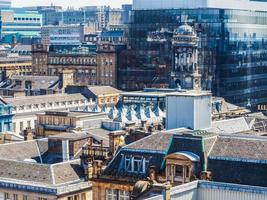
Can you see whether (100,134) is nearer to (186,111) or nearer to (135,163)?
(186,111)

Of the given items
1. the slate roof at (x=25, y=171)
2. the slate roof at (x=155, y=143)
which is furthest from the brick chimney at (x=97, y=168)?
the slate roof at (x=25, y=171)

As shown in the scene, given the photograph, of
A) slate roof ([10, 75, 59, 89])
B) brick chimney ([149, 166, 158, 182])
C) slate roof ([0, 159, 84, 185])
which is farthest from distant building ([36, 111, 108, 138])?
slate roof ([10, 75, 59, 89])

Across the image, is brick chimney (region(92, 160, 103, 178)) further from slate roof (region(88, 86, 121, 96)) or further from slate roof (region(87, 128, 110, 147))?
slate roof (region(88, 86, 121, 96))

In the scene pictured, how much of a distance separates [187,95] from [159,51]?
286 ft

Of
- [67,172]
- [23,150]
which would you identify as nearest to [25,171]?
[67,172]

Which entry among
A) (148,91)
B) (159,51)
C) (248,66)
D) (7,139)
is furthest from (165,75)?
(7,139)

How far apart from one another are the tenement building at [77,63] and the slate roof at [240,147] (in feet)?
383

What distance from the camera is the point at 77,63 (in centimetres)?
18762

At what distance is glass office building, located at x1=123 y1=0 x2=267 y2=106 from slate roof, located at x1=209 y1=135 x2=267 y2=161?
299ft

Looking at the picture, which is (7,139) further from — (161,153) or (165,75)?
(165,75)

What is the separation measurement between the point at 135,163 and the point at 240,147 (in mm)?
8208

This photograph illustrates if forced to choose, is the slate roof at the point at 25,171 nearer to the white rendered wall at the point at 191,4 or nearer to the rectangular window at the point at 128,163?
the rectangular window at the point at 128,163

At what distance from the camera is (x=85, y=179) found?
63.2 metres

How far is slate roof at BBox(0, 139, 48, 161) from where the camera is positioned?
239 ft
